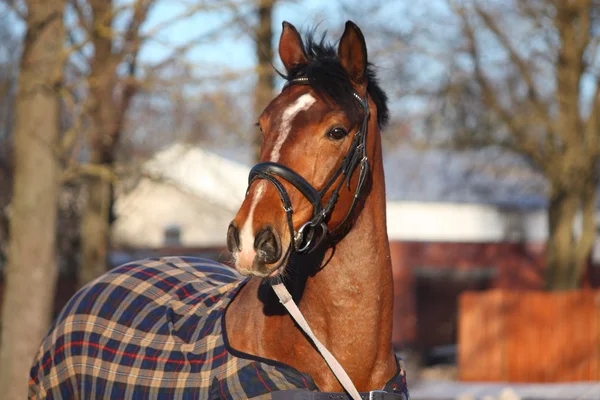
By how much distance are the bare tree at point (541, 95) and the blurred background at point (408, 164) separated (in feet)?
0.15

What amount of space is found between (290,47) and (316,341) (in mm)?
1373

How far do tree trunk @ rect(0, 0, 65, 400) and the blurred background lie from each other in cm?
2

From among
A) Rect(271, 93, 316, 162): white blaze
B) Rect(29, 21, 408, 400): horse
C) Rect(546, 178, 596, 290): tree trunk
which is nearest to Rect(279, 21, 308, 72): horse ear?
Rect(29, 21, 408, 400): horse

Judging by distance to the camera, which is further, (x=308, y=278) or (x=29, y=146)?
(x=29, y=146)

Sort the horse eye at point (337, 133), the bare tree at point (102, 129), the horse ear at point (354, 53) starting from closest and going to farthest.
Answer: the horse eye at point (337, 133), the horse ear at point (354, 53), the bare tree at point (102, 129)

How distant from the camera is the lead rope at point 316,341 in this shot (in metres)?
3.51

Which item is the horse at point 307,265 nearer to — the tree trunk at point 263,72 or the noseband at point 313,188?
the noseband at point 313,188

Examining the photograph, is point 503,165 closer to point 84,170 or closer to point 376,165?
point 84,170

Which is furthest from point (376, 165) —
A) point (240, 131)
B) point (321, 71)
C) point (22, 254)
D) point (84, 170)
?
point (240, 131)

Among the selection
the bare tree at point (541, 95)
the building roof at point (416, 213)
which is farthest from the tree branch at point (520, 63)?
the building roof at point (416, 213)

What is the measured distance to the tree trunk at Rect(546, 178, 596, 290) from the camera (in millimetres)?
18078

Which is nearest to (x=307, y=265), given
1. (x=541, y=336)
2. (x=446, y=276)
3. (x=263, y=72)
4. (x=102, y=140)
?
(x=263, y=72)

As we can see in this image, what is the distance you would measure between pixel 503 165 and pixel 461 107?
10.0 ft

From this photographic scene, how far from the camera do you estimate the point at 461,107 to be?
1858cm
